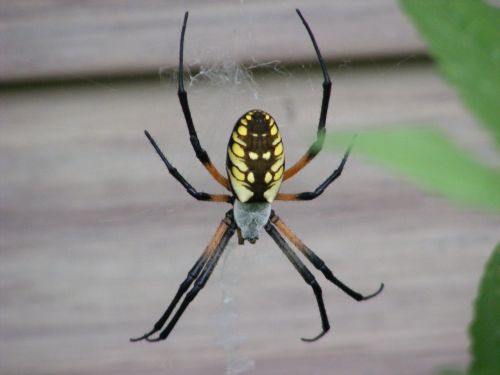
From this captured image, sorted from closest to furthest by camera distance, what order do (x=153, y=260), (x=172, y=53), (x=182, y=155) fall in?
(x=172, y=53)
(x=182, y=155)
(x=153, y=260)

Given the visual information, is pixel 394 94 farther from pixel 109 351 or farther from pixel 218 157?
pixel 109 351

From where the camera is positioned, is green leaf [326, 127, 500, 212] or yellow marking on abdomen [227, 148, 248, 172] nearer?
green leaf [326, 127, 500, 212]

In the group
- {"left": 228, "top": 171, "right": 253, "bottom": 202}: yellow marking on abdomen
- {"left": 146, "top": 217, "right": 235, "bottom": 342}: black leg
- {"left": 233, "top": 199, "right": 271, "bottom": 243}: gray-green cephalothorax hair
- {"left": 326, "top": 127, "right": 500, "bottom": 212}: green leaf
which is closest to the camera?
{"left": 326, "top": 127, "right": 500, "bottom": 212}: green leaf

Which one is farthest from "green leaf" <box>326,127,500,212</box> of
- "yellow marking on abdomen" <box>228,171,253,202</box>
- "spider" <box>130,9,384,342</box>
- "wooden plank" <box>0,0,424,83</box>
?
"wooden plank" <box>0,0,424,83</box>

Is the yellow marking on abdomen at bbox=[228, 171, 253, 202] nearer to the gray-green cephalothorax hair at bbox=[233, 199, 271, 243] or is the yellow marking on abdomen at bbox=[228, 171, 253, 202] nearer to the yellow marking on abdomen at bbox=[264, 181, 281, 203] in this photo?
the yellow marking on abdomen at bbox=[264, 181, 281, 203]

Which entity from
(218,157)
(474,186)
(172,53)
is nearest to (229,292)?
(218,157)

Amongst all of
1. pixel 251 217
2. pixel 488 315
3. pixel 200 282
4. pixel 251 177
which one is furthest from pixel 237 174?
pixel 488 315

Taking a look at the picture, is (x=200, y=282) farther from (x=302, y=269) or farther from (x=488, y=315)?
(x=488, y=315)
